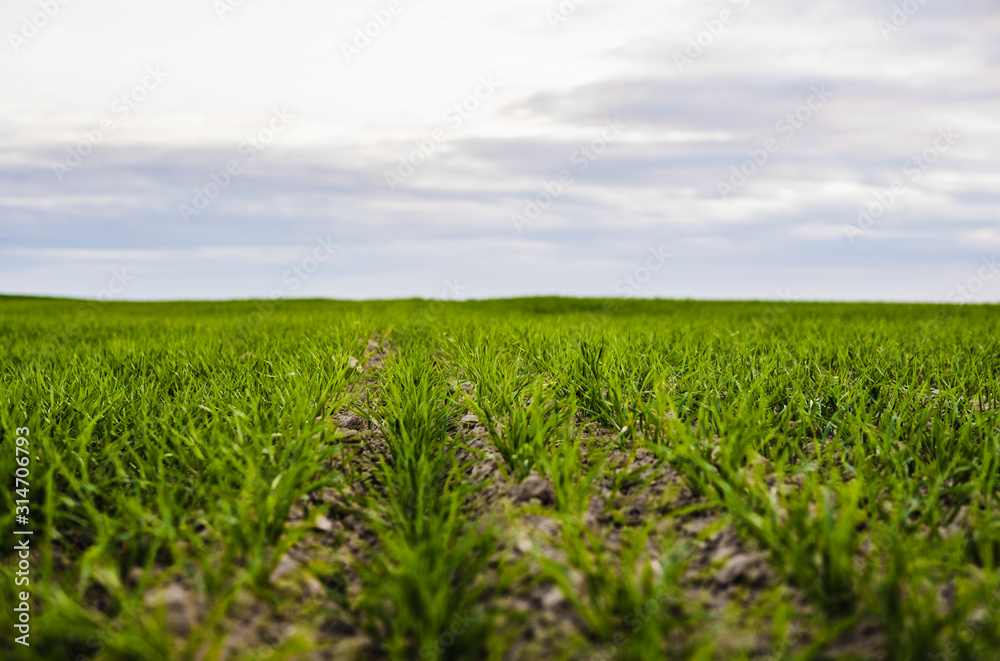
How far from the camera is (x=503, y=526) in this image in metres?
2.51

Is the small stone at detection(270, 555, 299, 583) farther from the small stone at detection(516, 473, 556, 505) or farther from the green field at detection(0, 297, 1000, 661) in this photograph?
the small stone at detection(516, 473, 556, 505)

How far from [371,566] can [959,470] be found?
249 cm

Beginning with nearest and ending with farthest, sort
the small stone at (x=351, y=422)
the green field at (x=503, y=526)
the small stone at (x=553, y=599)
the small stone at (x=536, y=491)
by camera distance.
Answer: the green field at (x=503, y=526) → the small stone at (x=553, y=599) → the small stone at (x=536, y=491) → the small stone at (x=351, y=422)

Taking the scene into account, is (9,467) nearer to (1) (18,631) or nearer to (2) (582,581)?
(1) (18,631)

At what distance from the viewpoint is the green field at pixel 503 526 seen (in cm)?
193

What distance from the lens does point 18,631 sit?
6.45 feet

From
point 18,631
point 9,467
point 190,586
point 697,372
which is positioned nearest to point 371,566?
point 190,586

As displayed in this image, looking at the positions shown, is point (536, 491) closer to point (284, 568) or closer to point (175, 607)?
point (284, 568)

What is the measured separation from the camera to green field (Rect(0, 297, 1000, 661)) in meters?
1.93

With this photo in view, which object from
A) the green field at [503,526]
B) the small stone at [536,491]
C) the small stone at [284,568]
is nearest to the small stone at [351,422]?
the green field at [503,526]

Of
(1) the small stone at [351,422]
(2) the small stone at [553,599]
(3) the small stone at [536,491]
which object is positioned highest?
(1) the small stone at [351,422]
